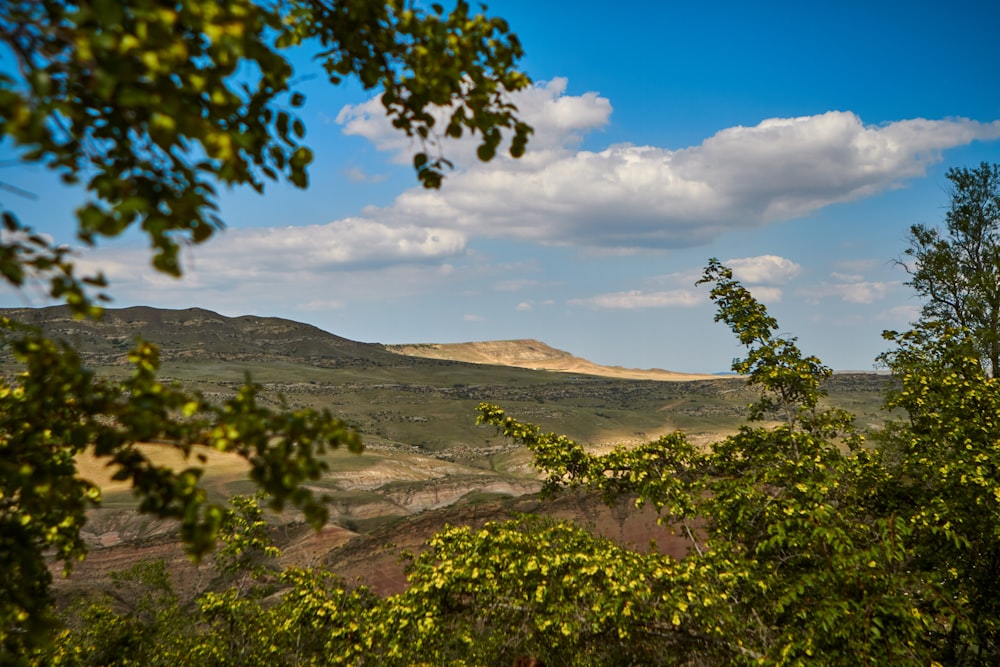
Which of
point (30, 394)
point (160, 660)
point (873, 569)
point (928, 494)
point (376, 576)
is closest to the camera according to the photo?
point (30, 394)

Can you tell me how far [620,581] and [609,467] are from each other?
291cm

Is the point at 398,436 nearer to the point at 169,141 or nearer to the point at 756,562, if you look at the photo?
the point at 756,562

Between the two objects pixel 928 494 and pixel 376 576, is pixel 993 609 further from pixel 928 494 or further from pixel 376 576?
pixel 376 576

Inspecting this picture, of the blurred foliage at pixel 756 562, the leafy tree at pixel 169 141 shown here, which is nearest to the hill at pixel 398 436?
the leafy tree at pixel 169 141

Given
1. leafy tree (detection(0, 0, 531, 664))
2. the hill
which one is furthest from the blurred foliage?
leafy tree (detection(0, 0, 531, 664))

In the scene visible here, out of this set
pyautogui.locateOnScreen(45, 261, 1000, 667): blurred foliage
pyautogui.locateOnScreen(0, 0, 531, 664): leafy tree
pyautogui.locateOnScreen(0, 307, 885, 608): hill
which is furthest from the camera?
pyautogui.locateOnScreen(0, 307, 885, 608): hill

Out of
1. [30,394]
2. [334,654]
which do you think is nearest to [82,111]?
[30,394]

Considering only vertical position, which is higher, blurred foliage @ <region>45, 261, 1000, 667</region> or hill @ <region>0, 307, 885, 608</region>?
blurred foliage @ <region>45, 261, 1000, 667</region>

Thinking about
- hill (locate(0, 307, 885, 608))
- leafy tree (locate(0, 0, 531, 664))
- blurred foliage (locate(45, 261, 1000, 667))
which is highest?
leafy tree (locate(0, 0, 531, 664))

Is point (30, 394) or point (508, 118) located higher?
point (508, 118)

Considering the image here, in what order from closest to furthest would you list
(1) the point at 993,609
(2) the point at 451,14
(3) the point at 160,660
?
(2) the point at 451,14
(1) the point at 993,609
(3) the point at 160,660

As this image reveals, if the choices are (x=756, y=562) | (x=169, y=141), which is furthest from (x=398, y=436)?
(x=169, y=141)

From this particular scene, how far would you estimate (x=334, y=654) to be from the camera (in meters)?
12.7

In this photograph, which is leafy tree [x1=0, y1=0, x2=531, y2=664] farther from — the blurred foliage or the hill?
the blurred foliage
